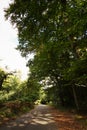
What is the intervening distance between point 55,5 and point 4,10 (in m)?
2.95

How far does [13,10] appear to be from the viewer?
9.27 metres

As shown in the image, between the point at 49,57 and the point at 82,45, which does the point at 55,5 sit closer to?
the point at 82,45

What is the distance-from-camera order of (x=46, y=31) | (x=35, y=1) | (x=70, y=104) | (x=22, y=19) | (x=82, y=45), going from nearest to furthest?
(x=35, y=1), (x=22, y=19), (x=46, y=31), (x=82, y=45), (x=70, y=104)

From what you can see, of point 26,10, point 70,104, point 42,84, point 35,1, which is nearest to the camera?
point 35,1

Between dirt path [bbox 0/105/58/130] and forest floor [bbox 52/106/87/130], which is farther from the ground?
dirt path [bbox 0/105/58/130]

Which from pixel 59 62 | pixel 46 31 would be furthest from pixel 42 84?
pixel 46 31

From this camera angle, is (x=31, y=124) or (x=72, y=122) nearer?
(x=31, y=124)

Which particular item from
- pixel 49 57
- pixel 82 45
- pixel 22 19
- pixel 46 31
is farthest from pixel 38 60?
pixel 22 19

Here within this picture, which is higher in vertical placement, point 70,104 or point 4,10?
point 4,10

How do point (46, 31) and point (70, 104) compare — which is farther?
point (70, 104)

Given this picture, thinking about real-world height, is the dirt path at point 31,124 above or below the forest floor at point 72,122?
above

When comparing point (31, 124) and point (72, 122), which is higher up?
point (31, 124)

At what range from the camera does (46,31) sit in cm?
1127

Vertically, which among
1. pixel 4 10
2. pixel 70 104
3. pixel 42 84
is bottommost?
pixel 70 104
